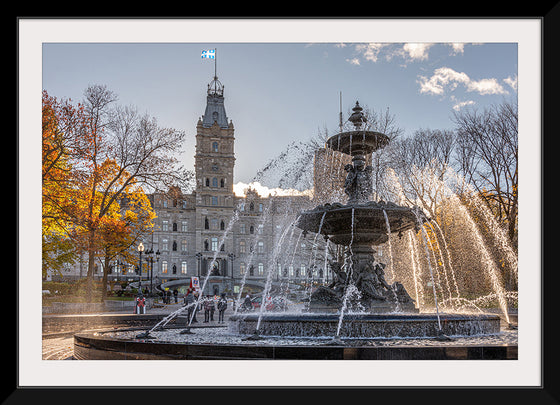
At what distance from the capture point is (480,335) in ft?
30.8

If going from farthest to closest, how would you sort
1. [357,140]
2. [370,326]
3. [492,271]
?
[492,271], [357,140], [370,326]

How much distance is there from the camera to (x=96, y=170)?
2325cm

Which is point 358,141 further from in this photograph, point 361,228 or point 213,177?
point 213,177

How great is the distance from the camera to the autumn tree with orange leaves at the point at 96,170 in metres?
19.9

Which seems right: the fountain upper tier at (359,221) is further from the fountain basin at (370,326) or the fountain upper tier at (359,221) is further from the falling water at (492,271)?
the falling water at (492,271)

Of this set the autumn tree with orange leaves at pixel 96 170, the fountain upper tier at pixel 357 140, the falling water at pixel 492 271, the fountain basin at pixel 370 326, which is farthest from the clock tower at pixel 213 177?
the fountain basin at pixel 370 326

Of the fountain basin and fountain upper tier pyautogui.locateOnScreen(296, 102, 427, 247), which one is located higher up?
fountain upper tier pyautogui.locateOnScreen(296, 102, 427, 247)

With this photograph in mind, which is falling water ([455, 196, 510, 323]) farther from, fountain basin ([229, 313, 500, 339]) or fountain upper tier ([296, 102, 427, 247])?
fountain basin ([229, 313, 500, 339])

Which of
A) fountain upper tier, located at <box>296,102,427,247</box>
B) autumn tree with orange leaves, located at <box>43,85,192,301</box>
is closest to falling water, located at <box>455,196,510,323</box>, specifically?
fountain upper tier, located at <box>296,102,427,247</box>

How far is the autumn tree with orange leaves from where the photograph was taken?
65.4ft

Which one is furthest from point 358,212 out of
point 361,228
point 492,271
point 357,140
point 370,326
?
point 492,271

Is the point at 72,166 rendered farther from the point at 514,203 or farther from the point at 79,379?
the point at 514,203
